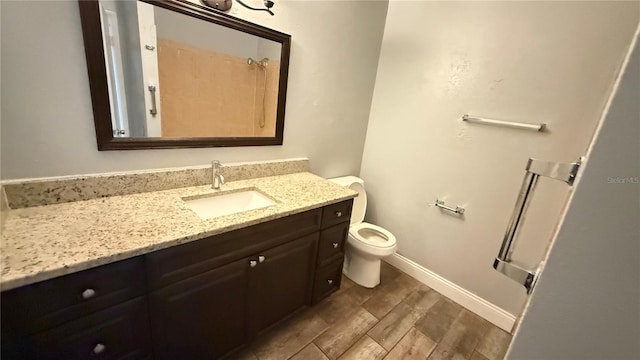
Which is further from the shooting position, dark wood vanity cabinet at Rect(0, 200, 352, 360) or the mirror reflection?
the mirror reflection

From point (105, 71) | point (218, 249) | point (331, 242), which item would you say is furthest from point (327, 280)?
point (105, 71)

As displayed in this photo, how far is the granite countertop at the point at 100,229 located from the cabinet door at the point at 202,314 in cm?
21

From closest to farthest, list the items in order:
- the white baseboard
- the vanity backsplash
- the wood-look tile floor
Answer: the vanity backsplash
the wood-look tile floor
the white baseboard

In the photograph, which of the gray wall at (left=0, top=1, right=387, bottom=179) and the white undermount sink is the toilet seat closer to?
the gray wall at (left=0, top=1, right=387, bottom=179)

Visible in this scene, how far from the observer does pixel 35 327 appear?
76 cm

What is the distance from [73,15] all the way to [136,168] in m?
0.62

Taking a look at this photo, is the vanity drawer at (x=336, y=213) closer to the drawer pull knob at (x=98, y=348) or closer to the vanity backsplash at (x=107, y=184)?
the vanity backsplash at (x=107, y=184)

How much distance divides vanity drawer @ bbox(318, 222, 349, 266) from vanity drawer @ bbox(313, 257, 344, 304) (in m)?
0.06

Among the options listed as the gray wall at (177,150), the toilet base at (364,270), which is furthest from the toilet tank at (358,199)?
the toilet base at (364,270)

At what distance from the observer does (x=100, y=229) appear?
0.94m

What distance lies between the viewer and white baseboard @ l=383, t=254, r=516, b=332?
180cm

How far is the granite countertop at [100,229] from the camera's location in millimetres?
751

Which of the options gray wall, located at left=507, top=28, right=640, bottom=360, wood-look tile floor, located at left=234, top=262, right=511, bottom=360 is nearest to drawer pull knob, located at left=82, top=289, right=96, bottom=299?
wood-look tile floor, located at left=234, top=262, right=511, bottom=360

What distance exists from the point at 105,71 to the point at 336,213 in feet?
4.18
